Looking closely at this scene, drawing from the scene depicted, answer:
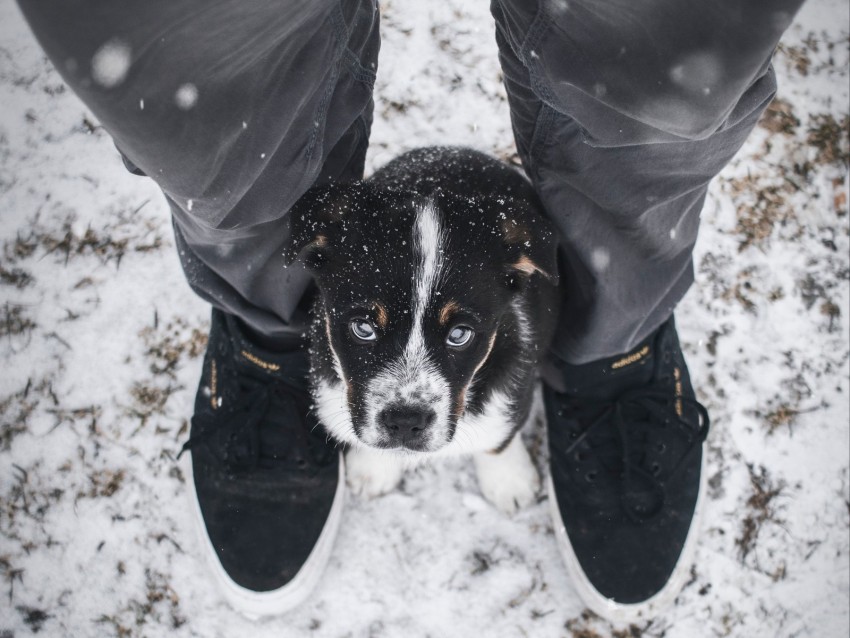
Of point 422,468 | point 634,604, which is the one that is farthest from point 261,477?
point 634,604

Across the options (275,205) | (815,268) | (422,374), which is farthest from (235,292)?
(815,268)

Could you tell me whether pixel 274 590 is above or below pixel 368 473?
below

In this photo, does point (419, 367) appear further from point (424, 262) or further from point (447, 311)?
point (424, 262)

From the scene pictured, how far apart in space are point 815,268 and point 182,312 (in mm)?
3058

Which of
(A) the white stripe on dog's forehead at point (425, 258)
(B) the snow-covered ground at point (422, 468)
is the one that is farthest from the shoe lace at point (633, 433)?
(A) the white stripe on dog's forehead at point (425, 258)

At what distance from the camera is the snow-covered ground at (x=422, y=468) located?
9.43 feet

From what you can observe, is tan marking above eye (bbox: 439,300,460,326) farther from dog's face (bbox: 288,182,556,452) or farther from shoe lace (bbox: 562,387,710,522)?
shoe lace (bbox: 562,387,710,522)

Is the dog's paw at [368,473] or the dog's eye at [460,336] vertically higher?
the dog's eye at [460,336]

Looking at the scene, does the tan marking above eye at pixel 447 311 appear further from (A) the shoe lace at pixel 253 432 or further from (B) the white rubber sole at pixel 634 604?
(B) the white rubber sole at pixel 634 604

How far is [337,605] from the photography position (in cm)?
287

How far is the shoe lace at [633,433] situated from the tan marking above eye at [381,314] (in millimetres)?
1176

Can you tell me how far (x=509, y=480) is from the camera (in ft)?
9.70

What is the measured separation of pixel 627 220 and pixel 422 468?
1489 mm

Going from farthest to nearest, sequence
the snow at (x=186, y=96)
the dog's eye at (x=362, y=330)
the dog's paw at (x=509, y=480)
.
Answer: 1. the dog's paw at (x=509, y=480)
2. the dog's eye at (x=362, y=330)
3. the snow at (x=186, y=96)
